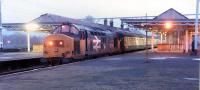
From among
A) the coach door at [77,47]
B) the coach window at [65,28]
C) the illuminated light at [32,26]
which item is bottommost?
the coach door at [77,47]

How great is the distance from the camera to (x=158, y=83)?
14.7m

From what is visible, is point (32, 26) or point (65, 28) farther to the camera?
point (32, 26)

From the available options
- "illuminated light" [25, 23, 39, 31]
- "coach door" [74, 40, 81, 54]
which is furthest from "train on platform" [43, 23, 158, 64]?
"illuminated light" [25, 23, 39, 31]

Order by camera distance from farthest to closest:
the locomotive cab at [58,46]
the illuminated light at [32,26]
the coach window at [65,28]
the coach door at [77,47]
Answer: the illuminated light at [32,26], the coach window at [65,28], the coach door at [77,47], the locomotive cab at [58,46]

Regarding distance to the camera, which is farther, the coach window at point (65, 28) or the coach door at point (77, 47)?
the coach window at point (65, 28)

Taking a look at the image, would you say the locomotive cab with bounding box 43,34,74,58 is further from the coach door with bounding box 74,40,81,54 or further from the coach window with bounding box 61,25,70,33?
the coach window with bounding box 61,25,70,33

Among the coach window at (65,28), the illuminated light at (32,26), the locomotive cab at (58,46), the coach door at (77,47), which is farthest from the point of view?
the illuminated light at (32,26)

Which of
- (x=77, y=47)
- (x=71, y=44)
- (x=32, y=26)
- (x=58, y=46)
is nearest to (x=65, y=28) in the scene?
(x=77, y=47)

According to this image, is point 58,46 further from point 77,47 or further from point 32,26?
point 32,26

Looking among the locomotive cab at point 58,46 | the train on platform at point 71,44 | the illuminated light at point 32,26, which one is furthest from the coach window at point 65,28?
the illuminated light at point 32,26

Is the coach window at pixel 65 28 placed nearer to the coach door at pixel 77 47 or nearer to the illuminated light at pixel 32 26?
the coach door at pixel 77 47

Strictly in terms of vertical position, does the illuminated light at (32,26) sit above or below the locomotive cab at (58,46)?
→ above

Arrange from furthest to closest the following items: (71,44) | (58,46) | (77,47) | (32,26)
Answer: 1. (32,26)
2. (77,47)
3. (58,46)
4. (71,44)

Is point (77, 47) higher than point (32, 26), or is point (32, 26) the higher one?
point (32, 26)
